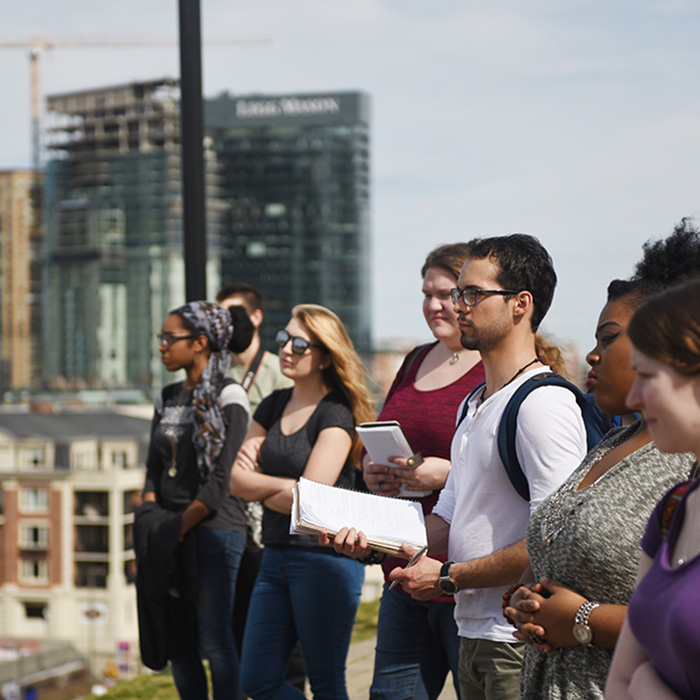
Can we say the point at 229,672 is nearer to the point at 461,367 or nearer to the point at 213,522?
the point at 213,522

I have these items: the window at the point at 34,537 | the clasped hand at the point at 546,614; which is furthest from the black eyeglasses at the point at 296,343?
the window at the point at 34,537

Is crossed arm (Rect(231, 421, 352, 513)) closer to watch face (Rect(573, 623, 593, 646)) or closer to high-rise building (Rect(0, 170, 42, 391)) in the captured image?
watch face (Rect(573, 623, 593, 646))

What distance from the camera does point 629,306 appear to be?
7.29ft

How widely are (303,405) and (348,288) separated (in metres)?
139

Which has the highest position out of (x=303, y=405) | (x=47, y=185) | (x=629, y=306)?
(x=47, y=185)

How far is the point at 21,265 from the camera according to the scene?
491 feet

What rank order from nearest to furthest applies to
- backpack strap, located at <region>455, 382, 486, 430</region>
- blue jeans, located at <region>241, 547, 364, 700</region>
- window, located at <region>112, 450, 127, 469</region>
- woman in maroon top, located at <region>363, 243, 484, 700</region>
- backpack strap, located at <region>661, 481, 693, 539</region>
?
backpack strap, located at <region>661, 481, 693, 539</region> → backpack strap, located at <region>455, 382, 486, 430</region> → woman in maroon top, located at <region>363, 243, 484, 700</region> → blue jeans, located at <region>241, 547, 364, 700</region> → window, located at <region>112, 450, 127, 469</region>

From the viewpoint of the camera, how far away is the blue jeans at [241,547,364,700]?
3521mm

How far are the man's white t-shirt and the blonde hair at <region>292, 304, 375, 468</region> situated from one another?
1084mm

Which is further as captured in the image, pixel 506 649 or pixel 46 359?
pixel 46 359

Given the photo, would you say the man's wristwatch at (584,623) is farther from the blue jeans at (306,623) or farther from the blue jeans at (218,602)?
the blue jeans at (218,602)

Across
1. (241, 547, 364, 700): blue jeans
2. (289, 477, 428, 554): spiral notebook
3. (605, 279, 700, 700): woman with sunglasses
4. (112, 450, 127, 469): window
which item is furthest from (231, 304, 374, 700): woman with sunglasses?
(112, 450, 127, 469): window

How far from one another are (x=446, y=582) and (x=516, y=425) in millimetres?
423

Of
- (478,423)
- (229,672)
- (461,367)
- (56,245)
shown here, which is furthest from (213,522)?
(56,245)
